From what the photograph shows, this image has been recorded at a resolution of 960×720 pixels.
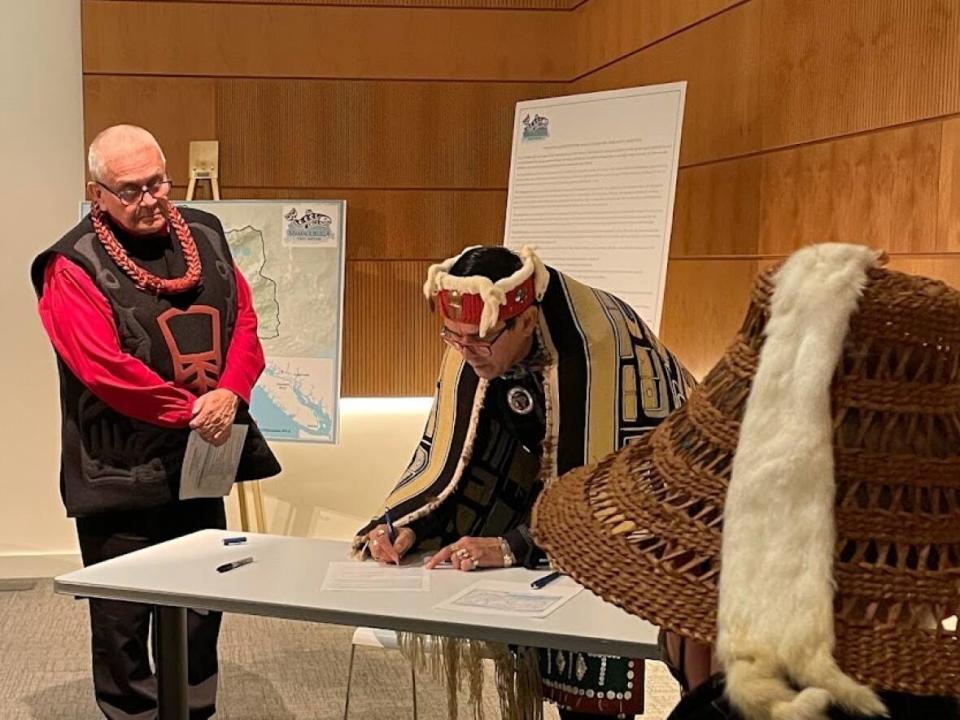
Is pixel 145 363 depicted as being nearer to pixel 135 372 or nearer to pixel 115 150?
pixel 135 372

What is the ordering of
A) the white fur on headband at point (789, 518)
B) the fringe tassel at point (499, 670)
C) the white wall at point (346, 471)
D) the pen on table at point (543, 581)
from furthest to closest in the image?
the white wall at point (346, 471), the fringe tassel at point (499, 670), the pen on table at point (543, 581), the white fur on headband at point (789, 518)

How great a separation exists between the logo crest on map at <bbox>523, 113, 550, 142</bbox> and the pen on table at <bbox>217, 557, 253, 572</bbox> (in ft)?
6.88

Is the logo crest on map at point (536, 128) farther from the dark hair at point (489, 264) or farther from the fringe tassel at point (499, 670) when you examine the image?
the fringe tassel at point (499, 670)

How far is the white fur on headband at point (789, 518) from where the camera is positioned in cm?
81

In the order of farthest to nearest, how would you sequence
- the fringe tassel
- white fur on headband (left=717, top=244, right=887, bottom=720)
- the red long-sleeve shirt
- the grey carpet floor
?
the grey carpet floor → the red long-sleeve shirt → the fringe tassel → white fur on headband (left=717, top=244, right=887, bottom=720)

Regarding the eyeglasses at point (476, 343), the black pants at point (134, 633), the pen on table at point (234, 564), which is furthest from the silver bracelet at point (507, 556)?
the black pants at point (134, 633)

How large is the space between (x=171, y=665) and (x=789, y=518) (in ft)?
5.04

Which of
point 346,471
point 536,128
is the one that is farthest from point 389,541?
point 346,471

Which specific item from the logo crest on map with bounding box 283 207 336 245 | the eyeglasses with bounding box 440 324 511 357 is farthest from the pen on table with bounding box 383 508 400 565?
the logo crest on map with bounding box 283 207 336 245

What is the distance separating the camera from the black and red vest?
9.25 ft

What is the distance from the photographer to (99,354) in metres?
2.74

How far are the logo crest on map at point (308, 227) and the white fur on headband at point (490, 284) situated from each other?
7.03ft

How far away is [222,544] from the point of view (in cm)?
239

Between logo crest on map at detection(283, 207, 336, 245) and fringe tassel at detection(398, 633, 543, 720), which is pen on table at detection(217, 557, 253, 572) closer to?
fringe tassel at detection(398, 633, 543, 720)
